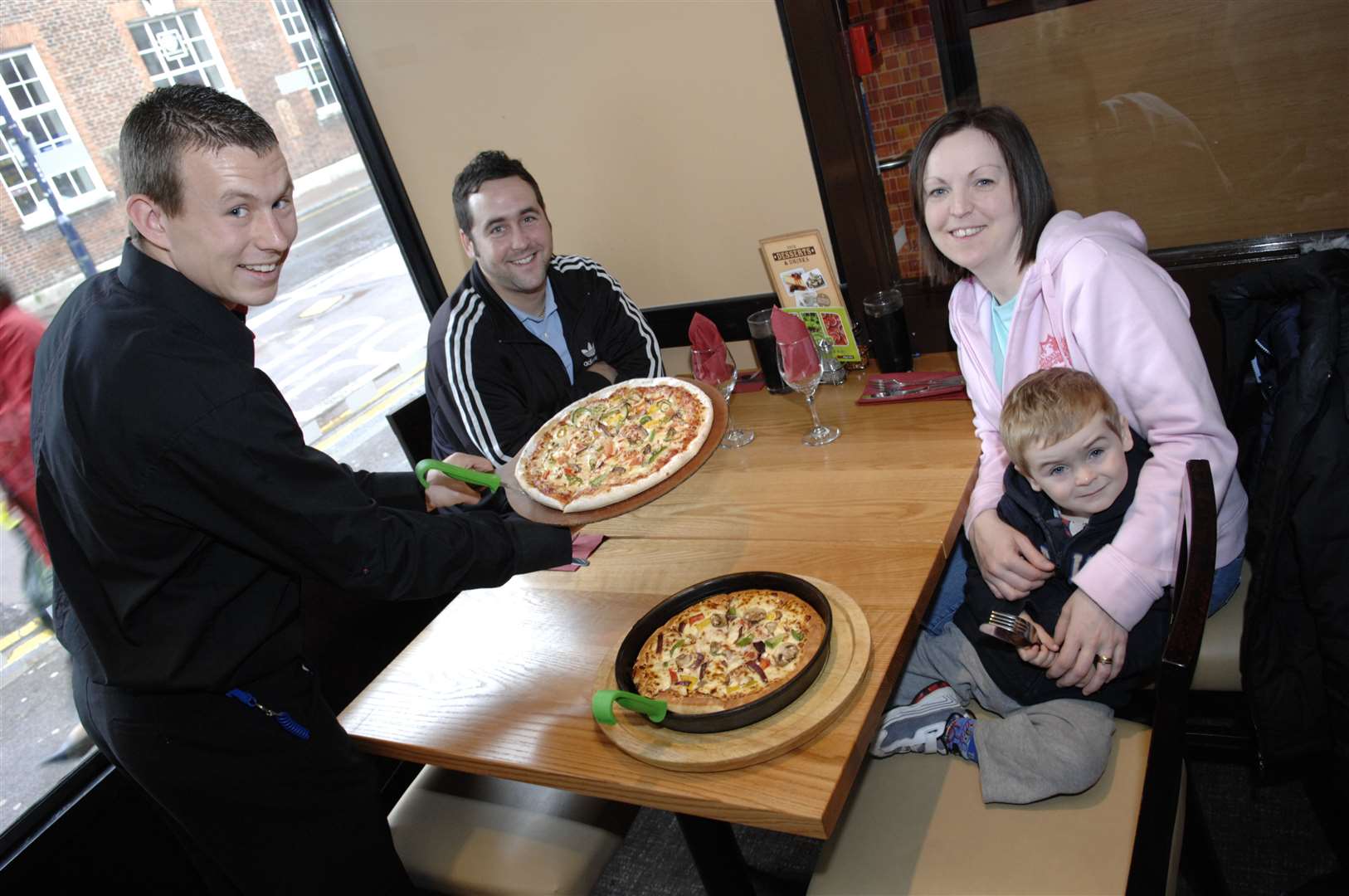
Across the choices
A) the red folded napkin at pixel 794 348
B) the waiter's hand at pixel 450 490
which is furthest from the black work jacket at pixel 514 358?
the red folded napkin at pixel 794 348

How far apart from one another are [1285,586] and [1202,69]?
1165 millimetres

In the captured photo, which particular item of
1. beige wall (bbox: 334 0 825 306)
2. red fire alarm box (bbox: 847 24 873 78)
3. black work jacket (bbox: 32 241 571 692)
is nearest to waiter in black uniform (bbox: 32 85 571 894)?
black work jacket (bbox: 32 241 571 692)

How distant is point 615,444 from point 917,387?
701 mm

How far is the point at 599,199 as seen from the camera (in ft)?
9.65

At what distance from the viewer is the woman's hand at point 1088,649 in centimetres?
154

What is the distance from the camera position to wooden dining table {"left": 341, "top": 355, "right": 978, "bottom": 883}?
1296mm

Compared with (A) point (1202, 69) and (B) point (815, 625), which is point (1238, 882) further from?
(A) point (1202, 69)

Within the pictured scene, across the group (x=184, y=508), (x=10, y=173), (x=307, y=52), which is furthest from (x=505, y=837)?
(x=307, y=52)

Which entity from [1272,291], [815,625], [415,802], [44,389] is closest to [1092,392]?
[1272,291]

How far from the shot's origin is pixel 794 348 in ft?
6.57

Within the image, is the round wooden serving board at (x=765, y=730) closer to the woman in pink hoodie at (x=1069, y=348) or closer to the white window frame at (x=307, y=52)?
the woman in pink hoodie at (x=1069, y=348)

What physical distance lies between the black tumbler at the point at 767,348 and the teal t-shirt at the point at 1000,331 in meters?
0.56

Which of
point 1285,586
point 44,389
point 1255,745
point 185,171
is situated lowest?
point 1255,745

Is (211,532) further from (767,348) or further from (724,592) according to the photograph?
(767,348)
